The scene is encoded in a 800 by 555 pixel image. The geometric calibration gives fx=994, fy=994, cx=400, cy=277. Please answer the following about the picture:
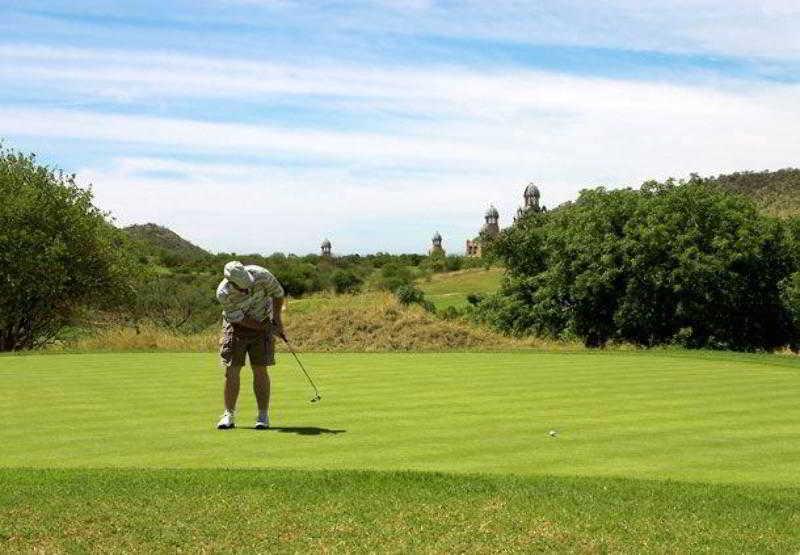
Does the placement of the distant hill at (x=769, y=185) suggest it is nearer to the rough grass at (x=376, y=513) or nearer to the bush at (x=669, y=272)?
the bush at (x=669, y=272)

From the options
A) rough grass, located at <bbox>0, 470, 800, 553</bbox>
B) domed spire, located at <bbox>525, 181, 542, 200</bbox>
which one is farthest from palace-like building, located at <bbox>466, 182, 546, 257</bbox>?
rough grass, located at <bbox>0, 470, 800, 553</bbox>

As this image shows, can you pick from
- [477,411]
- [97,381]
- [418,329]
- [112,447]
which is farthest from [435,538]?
[418,329]

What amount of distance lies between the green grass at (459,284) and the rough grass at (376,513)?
75439 mm

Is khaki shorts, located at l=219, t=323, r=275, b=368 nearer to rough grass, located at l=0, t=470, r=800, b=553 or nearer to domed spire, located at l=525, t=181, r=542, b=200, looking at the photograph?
rough grass, located at l=0, t=470, r=800, b=553

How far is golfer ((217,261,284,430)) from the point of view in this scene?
10.7 m

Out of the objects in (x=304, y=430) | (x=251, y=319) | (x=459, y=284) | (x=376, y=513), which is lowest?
(x=376, y=513)

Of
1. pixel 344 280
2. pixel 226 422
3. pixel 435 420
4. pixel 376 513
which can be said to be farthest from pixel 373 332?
pixel 344 280

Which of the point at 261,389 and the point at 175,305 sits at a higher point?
the point at 175,305

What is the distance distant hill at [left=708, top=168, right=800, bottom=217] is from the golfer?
250 feet

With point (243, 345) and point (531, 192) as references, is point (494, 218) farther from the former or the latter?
point (243, 345)

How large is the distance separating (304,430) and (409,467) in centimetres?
218

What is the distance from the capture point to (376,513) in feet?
22.0

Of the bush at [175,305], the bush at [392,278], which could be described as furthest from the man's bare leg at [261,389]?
the bush at [392,278]

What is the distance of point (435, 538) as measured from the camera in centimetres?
619
